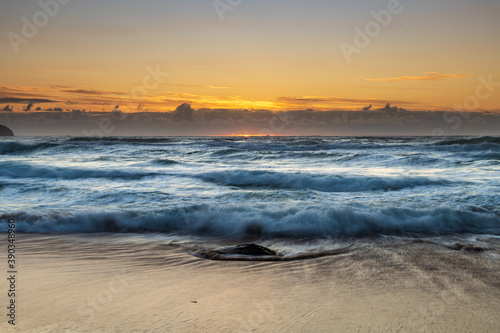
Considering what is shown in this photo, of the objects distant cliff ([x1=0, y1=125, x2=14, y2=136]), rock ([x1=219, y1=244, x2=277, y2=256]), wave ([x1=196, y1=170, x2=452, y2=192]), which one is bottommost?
distant cliff ([x1=0, y1=125, x2=14, y2=136])

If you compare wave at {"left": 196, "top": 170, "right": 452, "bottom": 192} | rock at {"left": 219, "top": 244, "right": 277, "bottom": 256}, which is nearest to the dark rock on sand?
rock at {"left": 219, "top": 244, "right": 277, "bottom": 256}

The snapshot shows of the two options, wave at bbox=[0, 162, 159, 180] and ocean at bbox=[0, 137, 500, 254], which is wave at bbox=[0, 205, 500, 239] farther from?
wave at bbox=[0, 162, 159, 180]

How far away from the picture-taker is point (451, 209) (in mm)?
7891

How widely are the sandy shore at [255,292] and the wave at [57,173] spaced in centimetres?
1028

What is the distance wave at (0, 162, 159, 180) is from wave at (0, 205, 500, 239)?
7479mm

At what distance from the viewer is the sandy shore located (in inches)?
117

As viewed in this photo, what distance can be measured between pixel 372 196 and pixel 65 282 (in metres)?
8.30

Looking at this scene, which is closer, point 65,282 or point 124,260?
point 65,282

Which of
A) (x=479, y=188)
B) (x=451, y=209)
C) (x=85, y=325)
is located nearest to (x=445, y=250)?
(x=451, y=209)

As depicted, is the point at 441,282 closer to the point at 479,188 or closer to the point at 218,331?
the point at 218,331

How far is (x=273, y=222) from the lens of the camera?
7.40 metres

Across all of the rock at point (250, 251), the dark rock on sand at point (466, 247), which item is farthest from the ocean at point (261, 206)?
the rock at point (250, 251)

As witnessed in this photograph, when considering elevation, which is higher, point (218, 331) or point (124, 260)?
point (218, 331)

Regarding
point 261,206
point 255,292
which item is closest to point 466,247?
point 255,292
